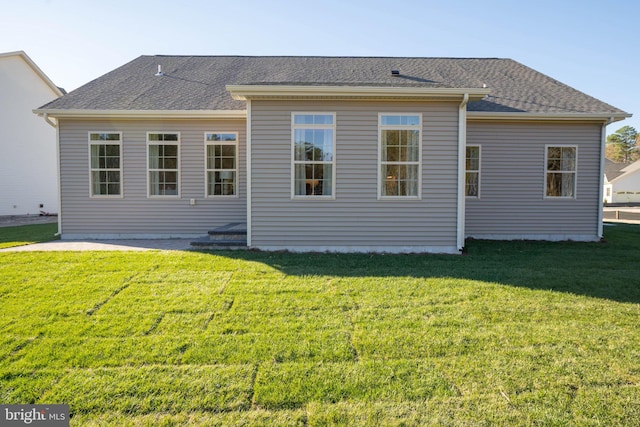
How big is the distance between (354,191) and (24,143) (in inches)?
756

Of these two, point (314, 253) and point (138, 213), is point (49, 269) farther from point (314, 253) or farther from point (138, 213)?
point (314, 253)

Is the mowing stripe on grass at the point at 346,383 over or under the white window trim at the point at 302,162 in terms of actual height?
under

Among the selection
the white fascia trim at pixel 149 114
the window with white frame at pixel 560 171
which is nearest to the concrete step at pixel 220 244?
the white fascia trim at pixel 149 114

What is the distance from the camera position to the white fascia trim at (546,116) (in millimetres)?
8938

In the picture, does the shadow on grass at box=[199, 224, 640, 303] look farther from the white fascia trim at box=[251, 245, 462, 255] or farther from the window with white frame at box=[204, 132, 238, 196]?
the window with white frame at box=[204, 132, 238, 196]

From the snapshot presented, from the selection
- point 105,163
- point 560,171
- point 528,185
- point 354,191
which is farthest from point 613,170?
point 105,163

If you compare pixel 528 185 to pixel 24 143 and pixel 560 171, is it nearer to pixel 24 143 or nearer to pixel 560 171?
pixel 560 171

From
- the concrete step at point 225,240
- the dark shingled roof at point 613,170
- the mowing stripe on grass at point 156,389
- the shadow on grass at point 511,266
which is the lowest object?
the mowing stripe on grass at point 156,389

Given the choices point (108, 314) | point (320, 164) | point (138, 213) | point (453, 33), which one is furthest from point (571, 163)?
point (138, 213)

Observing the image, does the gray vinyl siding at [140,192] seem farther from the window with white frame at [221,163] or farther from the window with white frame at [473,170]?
the window with white frame at [473,170]

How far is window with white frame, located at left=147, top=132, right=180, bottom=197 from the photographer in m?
9.23

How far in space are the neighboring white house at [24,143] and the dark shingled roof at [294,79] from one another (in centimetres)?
1011

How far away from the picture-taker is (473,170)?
9484mm

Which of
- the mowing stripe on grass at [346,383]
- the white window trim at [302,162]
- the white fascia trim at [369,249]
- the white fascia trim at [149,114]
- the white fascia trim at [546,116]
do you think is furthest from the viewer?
the white fascia trim at [546,116]
